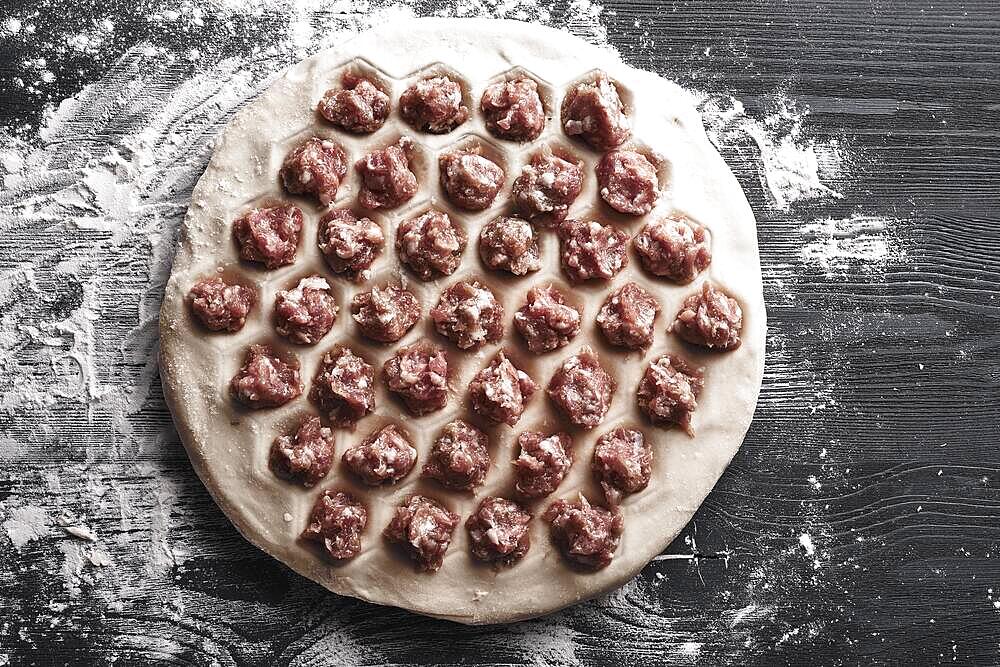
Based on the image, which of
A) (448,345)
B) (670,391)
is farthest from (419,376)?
(670,391)

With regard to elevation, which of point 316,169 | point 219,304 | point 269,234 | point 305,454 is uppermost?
point 316,169

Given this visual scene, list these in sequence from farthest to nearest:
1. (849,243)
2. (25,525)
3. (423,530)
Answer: (849,243) → (25,525) → (423,530)

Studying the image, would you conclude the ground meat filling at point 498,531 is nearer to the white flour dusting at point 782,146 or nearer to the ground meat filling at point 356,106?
the ground meat filling at point 356,106

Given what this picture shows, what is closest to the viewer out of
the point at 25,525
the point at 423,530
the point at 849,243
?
the point at 423,530

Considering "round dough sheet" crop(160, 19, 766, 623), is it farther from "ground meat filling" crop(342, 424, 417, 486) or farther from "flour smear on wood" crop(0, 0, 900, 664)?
"flour smear on wood" crop(0, 0, 900, 664)

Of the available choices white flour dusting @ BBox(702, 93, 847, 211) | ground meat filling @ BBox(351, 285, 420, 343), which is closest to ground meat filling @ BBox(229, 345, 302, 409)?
ground meat filling @ BBox(351, 285, 420, 343)

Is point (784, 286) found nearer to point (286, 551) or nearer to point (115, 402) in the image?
point (286, 551)

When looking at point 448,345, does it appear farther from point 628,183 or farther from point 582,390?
point 628,183

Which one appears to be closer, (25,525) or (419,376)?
(419,376)
